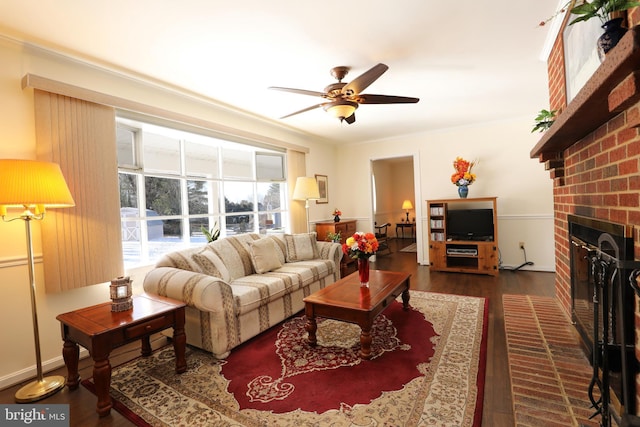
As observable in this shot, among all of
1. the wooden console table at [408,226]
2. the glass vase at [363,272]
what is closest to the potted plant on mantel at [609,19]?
the glass vase at [363,272]

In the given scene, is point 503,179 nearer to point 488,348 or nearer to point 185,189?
point 488,348

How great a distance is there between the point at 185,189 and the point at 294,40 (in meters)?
2.18

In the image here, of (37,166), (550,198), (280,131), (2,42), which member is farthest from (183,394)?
(550,198)

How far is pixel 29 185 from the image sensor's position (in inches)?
70.9

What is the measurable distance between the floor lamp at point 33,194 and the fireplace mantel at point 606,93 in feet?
8.94

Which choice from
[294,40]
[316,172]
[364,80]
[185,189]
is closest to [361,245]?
[364,80]

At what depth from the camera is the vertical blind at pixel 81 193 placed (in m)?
2.25

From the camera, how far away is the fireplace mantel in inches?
31.8

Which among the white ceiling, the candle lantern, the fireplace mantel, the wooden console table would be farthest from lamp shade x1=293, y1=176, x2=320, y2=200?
the wooden console table

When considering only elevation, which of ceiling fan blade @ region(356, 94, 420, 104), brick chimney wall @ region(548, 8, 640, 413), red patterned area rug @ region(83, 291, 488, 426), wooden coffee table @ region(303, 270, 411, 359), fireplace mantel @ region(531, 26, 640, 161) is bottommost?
red patterned area rug @ region(83, 291, 488, 426)

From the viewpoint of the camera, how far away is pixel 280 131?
4.65m

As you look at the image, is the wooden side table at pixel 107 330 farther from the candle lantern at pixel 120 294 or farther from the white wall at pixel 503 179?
the white wall at pixel 503 179

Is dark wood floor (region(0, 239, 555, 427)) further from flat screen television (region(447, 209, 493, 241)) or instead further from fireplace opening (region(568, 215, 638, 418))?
flat screen television (region(447, 209, 493, 241))

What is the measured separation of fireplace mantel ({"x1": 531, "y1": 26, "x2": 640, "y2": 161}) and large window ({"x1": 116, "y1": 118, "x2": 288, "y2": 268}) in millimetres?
3407
